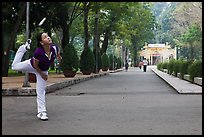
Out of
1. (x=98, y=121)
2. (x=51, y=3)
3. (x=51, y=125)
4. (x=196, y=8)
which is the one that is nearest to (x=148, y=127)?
(x=98, y=121)

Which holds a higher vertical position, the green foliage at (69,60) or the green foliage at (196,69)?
the green foliage at (69,60)


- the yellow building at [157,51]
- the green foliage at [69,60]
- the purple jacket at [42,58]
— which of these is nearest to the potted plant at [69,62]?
the green foliage at [69,60]

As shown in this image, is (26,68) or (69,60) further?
(69,60)

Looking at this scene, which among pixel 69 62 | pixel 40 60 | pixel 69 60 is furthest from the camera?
pixel 69 60

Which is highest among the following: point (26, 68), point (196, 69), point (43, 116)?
point (26, 68)

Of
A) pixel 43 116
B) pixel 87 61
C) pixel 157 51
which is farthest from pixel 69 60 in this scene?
pixel 157 51

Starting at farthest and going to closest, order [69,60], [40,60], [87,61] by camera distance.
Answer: [87,61]
[69,60]
[40,60]

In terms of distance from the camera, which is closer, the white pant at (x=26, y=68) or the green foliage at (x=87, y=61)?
the white pant at (x=26, y=68)

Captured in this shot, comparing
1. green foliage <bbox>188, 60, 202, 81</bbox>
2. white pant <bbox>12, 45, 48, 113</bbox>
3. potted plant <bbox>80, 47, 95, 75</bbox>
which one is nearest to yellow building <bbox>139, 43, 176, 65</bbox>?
potted plant <bbox>80, 47, 95, 75</bbox>

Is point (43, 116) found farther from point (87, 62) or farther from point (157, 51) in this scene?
point (157, 51)

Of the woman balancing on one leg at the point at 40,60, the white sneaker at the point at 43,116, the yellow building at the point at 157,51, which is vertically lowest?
the white sneaker at the point at 43,116

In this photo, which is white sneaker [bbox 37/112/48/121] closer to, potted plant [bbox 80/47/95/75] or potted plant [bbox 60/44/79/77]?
potted plant [bbox 60/44/79/77]

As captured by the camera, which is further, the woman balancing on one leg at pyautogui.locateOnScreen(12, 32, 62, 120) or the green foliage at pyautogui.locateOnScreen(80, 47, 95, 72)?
the green foliage at pyautogui.locateOnScreen(80, 47, 95, 72)

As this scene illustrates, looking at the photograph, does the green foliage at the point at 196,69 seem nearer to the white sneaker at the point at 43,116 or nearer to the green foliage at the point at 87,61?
the white sneaker at the point at 43,116
